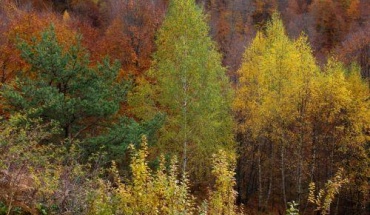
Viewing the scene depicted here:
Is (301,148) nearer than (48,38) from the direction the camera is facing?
No

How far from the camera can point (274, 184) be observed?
25266 millimetres

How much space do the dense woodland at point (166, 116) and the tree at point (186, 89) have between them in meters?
0.05

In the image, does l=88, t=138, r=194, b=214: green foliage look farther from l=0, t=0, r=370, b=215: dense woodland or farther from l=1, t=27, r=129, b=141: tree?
l=1, t=27, r=129, b=141: tree

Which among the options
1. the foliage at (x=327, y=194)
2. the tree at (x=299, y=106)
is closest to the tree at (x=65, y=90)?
the tree at (x=299, y=106)

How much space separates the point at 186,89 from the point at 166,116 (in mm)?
1625

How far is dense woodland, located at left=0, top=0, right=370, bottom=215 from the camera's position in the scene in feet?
24.4

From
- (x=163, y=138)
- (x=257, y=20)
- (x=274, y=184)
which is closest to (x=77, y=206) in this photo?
(x=163, y=138)

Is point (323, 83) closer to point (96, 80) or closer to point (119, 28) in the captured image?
point (96, 80)

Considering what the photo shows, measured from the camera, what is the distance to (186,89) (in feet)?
52.0

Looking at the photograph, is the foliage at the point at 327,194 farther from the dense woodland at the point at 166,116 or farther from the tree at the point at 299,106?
the tree at the point at 299,106

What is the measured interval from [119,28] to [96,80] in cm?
931

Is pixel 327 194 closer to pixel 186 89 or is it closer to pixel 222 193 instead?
pixel 222 193

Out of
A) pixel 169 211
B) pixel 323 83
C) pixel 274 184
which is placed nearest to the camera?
pixel 169 211

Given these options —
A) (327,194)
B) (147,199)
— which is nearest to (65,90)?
(147,199)
